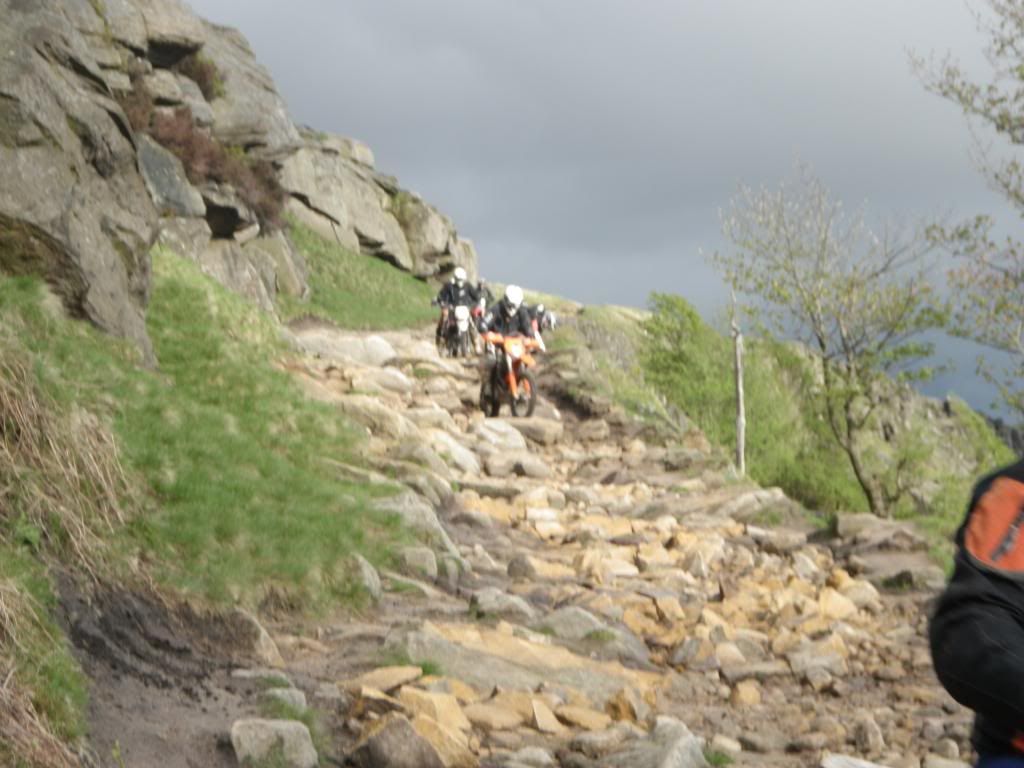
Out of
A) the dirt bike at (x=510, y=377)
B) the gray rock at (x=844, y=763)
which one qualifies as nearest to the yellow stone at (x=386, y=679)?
the gray rock at (x=844, y=763)

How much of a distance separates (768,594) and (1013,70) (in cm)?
1212

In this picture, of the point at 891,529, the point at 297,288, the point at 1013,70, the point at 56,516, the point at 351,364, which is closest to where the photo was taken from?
the point at 56,516

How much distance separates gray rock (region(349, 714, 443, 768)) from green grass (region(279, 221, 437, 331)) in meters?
28.9

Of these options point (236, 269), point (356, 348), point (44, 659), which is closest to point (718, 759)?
point (44, 659)

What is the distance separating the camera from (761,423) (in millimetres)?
34688

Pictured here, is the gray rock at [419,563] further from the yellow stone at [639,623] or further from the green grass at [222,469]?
the yellow stone at [639,623]

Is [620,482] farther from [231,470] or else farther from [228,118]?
[228,118]

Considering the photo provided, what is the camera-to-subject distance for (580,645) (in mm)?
9422

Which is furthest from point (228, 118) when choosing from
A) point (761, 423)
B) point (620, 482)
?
point (620, 482)

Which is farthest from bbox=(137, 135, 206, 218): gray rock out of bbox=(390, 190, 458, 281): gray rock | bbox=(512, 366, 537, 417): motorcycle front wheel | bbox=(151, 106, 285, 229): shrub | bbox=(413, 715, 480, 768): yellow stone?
bbox=(390, 190, 458, 281): gray rock

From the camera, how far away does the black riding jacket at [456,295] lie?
3152 centimetres

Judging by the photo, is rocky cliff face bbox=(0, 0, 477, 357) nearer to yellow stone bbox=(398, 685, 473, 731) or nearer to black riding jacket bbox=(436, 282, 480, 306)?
black riding jacket bbox=(436, 282, 480, 306)

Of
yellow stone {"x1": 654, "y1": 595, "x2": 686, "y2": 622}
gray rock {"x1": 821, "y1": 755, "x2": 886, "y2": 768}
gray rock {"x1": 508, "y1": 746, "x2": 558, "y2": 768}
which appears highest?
yellow stone {"x1": 654, "y1": 595, "x2": 686, "y2": 622}

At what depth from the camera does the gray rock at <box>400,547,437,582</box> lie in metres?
10.4
